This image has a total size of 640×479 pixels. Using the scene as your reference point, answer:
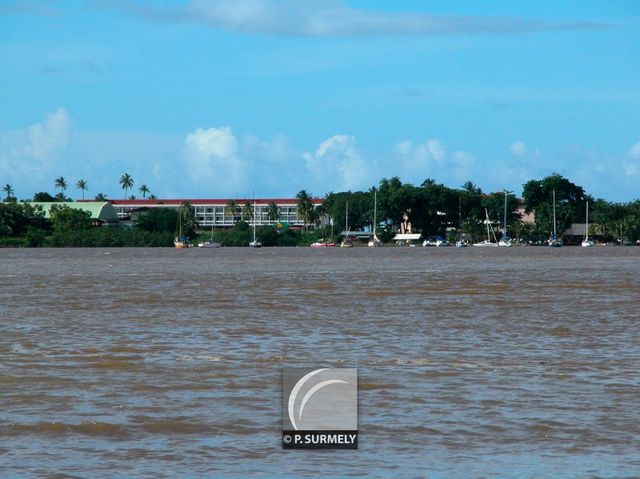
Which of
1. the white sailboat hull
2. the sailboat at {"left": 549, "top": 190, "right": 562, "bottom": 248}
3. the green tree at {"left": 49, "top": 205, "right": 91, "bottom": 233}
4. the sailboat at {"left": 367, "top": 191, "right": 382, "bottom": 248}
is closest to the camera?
the sailboat at {"left": 549, "top": 190, "right": 562, "bottom": 248}

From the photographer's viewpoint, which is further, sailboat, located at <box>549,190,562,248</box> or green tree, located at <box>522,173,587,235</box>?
green tree, located at <box>522,173,587,235</box>

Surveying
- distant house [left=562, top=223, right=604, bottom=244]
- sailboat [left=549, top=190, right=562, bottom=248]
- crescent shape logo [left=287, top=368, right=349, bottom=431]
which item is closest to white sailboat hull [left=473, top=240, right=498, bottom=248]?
sailboat [left=549, top=190, right=562, bottom=248]

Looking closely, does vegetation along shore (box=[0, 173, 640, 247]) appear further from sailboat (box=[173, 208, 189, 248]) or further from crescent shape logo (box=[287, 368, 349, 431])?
crescent shape logo (box=[287, 368, 349, 431])

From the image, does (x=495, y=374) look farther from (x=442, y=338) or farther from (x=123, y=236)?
(x=123, y=236)

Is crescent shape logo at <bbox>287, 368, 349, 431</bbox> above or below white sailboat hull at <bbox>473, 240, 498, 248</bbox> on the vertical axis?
below

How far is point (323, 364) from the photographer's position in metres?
15.5

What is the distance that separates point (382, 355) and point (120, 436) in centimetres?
647

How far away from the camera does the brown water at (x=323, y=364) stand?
31.6ft

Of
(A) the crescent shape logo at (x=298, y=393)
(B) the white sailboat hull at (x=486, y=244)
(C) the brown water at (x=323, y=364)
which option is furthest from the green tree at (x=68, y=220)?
(A) the crescent shape logo at (x=298, y=393)

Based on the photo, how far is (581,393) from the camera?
12867mm

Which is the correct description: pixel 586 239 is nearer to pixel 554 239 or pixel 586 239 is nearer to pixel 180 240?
pixel 554 239

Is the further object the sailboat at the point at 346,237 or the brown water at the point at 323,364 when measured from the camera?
the sailboat at the point at 346,237

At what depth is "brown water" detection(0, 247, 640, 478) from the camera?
962 cm

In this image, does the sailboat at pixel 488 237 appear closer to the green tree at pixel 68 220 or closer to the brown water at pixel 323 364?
the green tree at pixel 68 220
